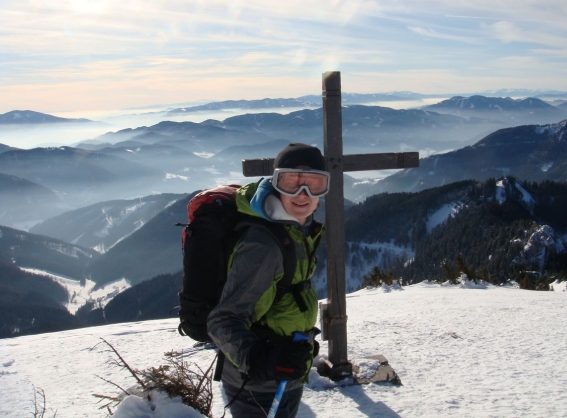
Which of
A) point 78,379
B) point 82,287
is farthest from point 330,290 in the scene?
point 82,287

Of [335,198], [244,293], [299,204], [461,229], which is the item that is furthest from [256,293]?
[461,229]

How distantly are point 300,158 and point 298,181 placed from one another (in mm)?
145

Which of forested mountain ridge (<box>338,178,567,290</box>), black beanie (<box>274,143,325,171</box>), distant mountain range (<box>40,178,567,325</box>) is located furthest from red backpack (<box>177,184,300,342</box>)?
distant mountain range (<box>40,178,567,325</box>)

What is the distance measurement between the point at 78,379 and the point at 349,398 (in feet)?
12.1

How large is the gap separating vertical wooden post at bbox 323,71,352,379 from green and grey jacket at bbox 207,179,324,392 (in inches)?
112

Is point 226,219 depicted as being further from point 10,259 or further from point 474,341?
point 10,259

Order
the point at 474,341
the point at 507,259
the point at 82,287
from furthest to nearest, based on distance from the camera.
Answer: the point at 82,287
the point at 507,259
the point at 474,341

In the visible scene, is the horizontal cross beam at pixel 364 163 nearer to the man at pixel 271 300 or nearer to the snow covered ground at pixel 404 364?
the man at pixel 271 300

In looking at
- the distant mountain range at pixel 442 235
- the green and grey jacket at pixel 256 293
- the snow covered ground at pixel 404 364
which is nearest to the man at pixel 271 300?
the green and grey jacket at pixel 256 293

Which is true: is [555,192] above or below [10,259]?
above

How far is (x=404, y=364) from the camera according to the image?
268 inches

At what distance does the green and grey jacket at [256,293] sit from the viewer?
2777 millimetres

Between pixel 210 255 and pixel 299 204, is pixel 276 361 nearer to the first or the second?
pixel 210 255

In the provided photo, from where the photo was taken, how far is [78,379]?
6.71 meters
